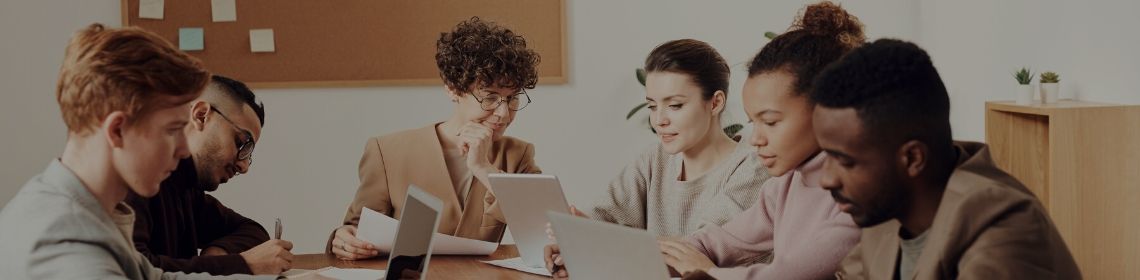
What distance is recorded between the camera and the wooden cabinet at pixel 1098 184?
3.41 m

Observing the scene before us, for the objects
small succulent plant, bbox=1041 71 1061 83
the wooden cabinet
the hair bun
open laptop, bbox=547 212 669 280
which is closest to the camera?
open laptop, bbox=547 212 669 280

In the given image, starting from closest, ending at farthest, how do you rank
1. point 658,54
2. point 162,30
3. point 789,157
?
point 789,157
point 658,54
point 162,30

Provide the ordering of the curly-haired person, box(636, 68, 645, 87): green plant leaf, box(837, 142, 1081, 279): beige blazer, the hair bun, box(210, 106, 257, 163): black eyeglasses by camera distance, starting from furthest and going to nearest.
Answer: box(636, 68, 645, 87): green plant leaf < the curly-haired person < box(210, 106, 257, 163): black eyeglasses < the hair bun < box(837, 142, 1081, 279): beige blazer

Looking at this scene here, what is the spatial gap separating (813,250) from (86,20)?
Answer: 3.51 metres

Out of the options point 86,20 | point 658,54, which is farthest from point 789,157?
point 86,20

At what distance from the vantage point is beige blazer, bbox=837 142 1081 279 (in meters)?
1.38

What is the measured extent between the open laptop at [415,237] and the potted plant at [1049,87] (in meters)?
2.25

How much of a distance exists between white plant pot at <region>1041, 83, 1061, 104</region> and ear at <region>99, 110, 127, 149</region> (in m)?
2.83

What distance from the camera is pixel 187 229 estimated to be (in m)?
2.76

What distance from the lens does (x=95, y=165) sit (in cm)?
162

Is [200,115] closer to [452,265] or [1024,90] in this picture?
[452,265]

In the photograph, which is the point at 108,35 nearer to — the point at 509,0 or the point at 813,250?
the point at 813,250

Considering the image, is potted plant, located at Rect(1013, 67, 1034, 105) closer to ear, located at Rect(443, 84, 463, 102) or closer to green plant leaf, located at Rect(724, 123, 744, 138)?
green plant leaf, located at Rect(724, 123, 744, 138)

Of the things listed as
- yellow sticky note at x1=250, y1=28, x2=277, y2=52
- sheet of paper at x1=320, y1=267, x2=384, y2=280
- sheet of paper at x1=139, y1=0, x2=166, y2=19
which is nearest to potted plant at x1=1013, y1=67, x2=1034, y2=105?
sheet of paper at x1=320, y1=267, x2=384, y2=280
